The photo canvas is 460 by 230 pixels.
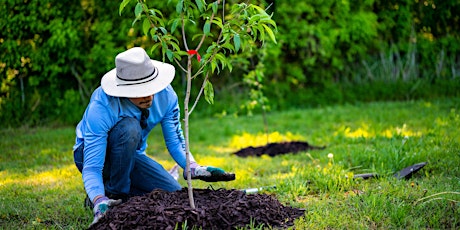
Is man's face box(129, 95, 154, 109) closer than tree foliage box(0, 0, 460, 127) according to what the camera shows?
Yes

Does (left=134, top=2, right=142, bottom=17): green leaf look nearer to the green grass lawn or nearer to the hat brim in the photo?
the hat brim

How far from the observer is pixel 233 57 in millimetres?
6176

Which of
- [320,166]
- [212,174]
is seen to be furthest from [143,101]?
[320,166]

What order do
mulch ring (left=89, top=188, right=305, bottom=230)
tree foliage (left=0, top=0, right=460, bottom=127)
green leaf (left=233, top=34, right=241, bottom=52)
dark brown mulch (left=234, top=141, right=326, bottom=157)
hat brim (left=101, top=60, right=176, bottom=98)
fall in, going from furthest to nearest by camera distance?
tree foliage (left=0, top=0, right=460, bottom=127)
dark brown mulch (left=234, top=141, right=326, bottom=157)
hat brim (left=101, top=60, right=176, bottom=98)
mulch ring (left=89, top=188, right=305, bottom=230)
green leaf (left=233, top=34, right=241, bottom=52)

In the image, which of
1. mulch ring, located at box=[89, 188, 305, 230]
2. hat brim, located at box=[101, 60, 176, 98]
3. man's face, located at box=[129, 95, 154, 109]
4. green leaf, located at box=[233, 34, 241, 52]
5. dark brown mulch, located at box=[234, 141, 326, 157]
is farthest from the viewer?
dark brown mulch, located at box=[234, 141, 326, 157]

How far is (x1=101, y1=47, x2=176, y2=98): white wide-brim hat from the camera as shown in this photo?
3250 millimetres

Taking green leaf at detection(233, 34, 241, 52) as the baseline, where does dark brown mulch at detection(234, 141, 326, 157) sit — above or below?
below

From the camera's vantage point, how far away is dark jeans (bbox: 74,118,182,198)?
347 centimetres

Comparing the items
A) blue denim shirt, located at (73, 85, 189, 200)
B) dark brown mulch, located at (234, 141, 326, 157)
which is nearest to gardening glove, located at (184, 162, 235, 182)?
blue denim shirt, located at (73, 85, 189, 200)

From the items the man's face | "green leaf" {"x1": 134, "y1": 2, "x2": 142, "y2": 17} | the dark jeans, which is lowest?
the dark jeans

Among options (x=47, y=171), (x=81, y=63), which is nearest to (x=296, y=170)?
(x=47, y=171)

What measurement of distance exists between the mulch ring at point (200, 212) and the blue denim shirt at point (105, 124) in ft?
0.75

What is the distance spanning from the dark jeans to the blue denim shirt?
82 mm

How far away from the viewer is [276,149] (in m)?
6.03
